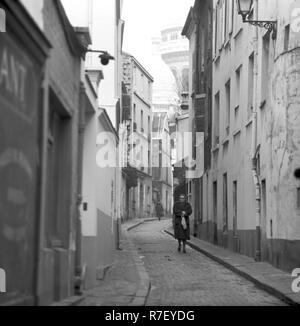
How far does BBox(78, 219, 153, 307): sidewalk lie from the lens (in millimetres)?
9327

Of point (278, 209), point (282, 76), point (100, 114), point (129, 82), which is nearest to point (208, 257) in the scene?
point (278, 209)

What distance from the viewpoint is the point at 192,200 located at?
31.0m

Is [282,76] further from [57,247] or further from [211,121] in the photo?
[211,121]

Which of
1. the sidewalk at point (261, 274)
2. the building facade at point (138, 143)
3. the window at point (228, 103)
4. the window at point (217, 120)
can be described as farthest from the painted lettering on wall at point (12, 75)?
the building facade at point (138, 143)

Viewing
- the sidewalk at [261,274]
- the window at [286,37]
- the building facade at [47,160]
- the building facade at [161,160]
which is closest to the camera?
the building facade at [47,160]

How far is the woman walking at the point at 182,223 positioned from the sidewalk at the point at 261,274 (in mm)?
962

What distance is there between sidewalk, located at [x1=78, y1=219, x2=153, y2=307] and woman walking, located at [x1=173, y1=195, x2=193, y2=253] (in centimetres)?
335

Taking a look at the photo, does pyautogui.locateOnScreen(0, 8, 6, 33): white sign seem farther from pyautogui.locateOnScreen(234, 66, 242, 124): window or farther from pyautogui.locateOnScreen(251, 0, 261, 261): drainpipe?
pyautogui.locateOnScreen(234, 66, 242, 124): window

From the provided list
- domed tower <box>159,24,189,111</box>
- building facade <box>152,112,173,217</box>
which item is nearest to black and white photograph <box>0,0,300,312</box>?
building facade <box>152,112,173,217</box>

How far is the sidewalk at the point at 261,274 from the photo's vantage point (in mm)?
10281

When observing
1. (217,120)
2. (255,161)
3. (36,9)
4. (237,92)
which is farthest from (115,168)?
(36,9)

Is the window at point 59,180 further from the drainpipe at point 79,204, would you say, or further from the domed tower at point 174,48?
the domed tower at point 174,48

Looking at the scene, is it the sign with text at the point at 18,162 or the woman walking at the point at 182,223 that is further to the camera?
the woman walking at the point at 182,223
